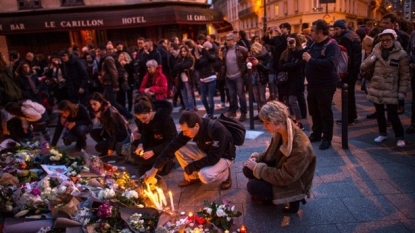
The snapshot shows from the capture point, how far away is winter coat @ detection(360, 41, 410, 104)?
5.54 meters

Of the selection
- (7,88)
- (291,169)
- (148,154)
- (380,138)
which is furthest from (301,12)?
(291,169)

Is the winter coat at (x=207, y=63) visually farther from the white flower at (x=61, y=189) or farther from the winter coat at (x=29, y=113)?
the white flower at (x=61, y=189)

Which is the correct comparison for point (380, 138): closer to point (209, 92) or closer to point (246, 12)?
point (209, 92)

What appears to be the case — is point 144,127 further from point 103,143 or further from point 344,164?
point 344,164

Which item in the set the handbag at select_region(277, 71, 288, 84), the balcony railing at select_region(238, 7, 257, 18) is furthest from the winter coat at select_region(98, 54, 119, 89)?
the balcony railing at select_region(238, 7, 257, 18)

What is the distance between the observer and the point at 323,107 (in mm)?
5555

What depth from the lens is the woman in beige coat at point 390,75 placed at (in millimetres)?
5539

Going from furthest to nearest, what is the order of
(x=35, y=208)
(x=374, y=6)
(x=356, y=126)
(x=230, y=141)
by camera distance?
1. (x=374, y=6)
2. (x=356, y=126)
3. (x=230, y=141)
4. (x=35, y=208)

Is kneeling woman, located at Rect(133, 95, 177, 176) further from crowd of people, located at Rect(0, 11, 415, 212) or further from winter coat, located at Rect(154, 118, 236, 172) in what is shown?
winter coat, located at Rect(154, 118, 236, 172)

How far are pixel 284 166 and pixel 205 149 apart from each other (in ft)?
4.21

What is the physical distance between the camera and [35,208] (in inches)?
139

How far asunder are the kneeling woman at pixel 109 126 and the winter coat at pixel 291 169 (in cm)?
306

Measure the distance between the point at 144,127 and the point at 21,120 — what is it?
3.07m

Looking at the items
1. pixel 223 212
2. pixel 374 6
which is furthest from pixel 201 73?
pixel 374 6
